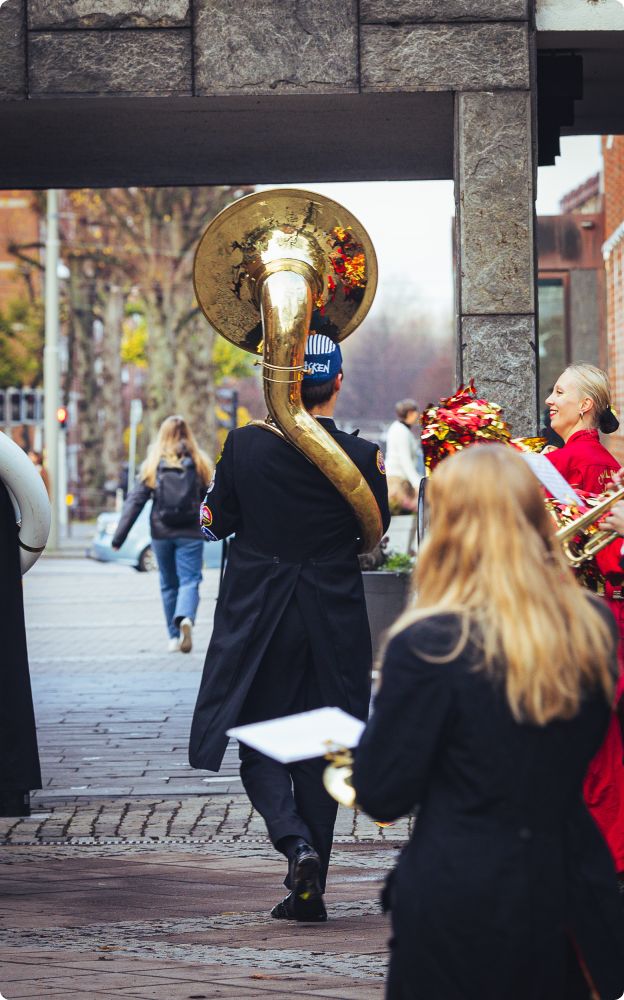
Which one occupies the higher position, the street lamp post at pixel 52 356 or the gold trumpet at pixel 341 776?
the street lamp post at pixel 52 356

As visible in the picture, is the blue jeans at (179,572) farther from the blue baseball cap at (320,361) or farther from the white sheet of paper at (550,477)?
the white sheet of paper at (550,477)

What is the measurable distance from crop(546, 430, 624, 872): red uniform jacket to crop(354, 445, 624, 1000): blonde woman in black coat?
2243mm

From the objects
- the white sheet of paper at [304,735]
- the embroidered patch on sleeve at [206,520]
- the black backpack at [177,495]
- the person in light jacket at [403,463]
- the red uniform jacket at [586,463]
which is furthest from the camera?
the person in light jacket at [403,463]

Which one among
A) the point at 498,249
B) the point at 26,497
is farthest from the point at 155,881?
the point at 498,249

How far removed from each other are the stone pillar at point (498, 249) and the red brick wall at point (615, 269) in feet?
35.3

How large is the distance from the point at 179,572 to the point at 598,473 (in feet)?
25.3

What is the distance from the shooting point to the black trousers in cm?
519

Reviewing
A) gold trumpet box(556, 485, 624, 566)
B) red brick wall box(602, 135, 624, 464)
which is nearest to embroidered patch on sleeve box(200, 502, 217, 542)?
gold trumpet box(556, 485, 624, 566)

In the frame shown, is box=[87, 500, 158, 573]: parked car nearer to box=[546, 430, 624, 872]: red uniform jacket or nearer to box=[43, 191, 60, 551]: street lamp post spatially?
box=[43, 191, 60, 551]: street lamp post

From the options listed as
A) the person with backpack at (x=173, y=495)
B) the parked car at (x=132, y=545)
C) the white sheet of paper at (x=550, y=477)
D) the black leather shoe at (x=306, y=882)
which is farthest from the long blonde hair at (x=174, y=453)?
the parked car at (x=132, y=545)

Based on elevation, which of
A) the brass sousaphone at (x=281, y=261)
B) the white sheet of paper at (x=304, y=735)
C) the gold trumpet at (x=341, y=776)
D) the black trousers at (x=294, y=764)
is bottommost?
the black trousers at (x=294, y=764)

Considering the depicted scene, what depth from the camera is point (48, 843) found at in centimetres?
641

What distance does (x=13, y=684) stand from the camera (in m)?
5.54

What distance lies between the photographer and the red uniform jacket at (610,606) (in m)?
4.95
